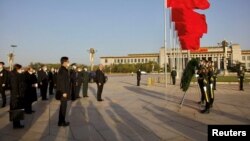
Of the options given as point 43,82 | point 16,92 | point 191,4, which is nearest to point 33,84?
point 16,92

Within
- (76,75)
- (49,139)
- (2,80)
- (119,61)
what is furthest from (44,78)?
(119,61)

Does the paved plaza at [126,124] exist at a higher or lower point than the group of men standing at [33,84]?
lower

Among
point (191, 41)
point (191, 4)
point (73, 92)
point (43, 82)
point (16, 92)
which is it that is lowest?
point (73, 92)

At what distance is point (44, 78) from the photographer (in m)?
16.6

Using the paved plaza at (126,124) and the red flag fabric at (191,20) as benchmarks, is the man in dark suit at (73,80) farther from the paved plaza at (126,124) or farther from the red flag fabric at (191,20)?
the red flag fabric at (191,20)

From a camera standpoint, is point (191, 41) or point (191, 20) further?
point (191, 41)

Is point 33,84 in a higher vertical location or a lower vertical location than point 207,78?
lower

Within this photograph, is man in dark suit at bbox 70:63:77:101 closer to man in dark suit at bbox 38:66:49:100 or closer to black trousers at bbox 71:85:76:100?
black trousers at bbox 71:85:76:100

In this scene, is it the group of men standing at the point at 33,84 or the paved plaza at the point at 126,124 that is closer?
the paved plaza at the point at 126,124

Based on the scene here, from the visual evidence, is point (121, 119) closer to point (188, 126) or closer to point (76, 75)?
point (188, 126)

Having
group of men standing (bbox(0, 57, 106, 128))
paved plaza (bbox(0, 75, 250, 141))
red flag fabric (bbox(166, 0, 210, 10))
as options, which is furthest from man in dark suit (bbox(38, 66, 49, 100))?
red flag fabric (bbox(166, 0, 210, 10))

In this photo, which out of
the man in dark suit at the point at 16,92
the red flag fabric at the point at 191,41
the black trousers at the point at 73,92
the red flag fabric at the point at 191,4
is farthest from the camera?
the red flag fabric at the point at 191,41

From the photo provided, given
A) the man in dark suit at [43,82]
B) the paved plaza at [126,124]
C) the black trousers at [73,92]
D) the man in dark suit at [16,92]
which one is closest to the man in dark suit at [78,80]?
the black trousers at [73,92]

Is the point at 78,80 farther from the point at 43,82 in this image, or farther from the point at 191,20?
the point at 191,20
